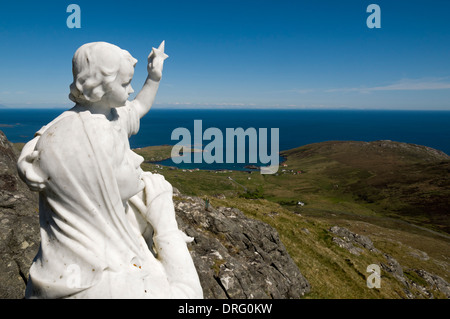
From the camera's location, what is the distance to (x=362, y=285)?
19766 mm

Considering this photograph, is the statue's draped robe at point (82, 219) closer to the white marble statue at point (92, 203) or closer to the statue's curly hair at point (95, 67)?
the white marble statue at point (92, 203)

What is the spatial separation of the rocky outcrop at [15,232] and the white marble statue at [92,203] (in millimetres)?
4723

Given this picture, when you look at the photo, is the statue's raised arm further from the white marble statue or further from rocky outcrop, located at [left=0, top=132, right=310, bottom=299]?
rocky outcrop, located at [left=0, top=132, right=310, bottom=299]

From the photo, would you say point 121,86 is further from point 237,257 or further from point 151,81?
point 237,257

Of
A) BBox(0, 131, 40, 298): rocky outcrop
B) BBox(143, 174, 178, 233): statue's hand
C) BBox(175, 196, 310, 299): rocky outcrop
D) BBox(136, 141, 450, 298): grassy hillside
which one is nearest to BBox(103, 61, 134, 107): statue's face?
BBox(143, 174, 178, 233): statue's hand

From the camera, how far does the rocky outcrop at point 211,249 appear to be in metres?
7.20

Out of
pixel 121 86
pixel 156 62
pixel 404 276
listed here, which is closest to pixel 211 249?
pixel 156 62

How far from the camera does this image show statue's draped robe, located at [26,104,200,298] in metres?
2.94

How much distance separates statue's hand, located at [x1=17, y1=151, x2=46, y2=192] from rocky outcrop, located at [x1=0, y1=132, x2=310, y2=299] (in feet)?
17.7

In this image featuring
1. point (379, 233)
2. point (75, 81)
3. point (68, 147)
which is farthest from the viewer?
point (379, 233)

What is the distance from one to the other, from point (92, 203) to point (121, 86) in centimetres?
151
